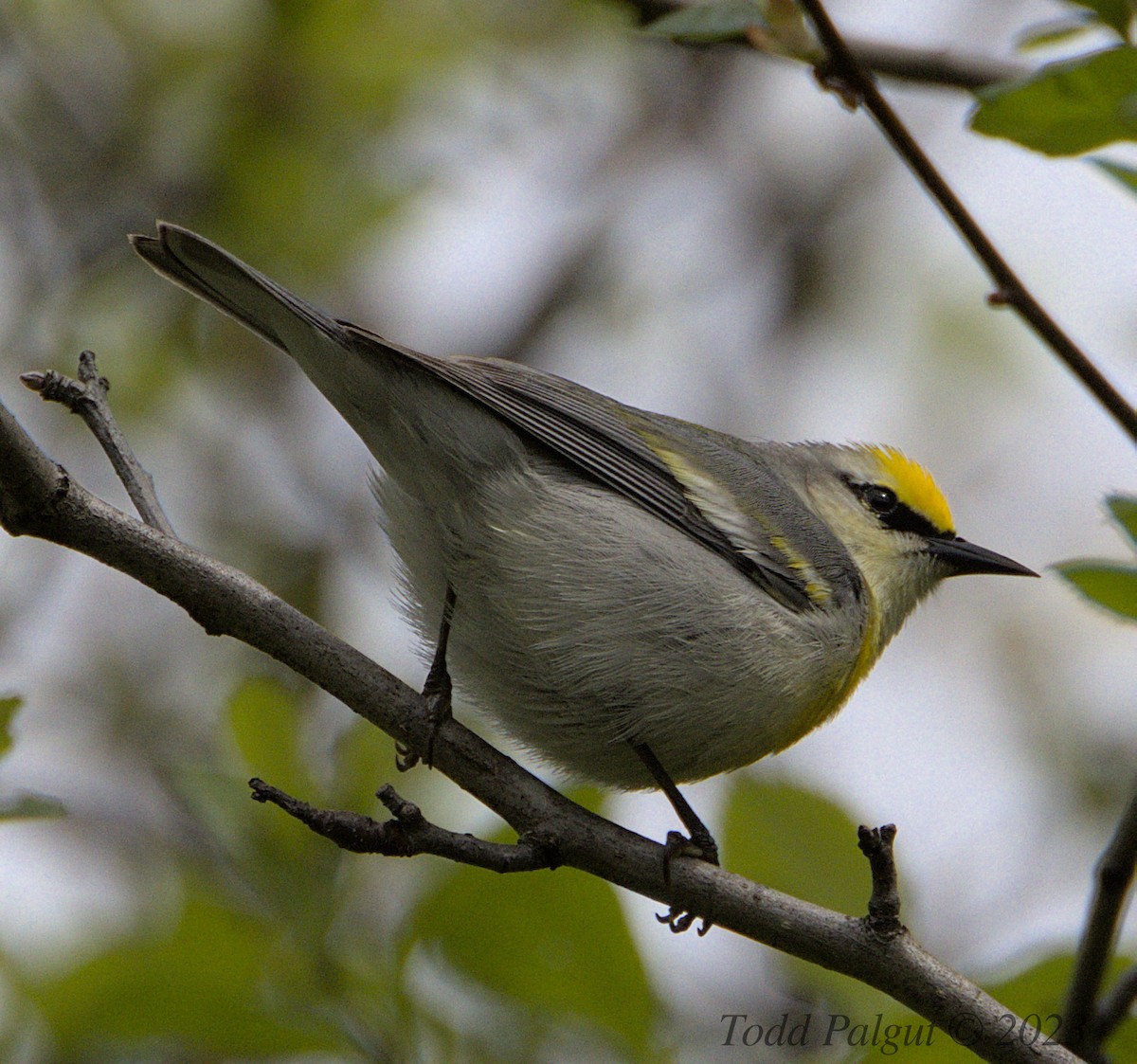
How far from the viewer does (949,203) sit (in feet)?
7.89

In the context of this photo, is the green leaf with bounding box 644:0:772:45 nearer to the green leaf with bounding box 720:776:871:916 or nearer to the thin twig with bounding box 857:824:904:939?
the thin twig with bounding box 857:824:904:939

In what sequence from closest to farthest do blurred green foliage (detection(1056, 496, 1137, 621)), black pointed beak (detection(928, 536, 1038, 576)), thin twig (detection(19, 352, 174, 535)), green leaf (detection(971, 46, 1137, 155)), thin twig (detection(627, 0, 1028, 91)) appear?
green leaf (detection(971, 46, 1137, 155))
blurred green foliage (detection(1056, 496, 1137, 621))
thin twig (detection(19, 352, 174, 535))
thin twig (detection(627, 0, 1028, 91))
black pointed beak (detection(928, 536, 1038, 576))

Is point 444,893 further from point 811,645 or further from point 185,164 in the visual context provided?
point 185,164

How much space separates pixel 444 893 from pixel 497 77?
4.46 metres

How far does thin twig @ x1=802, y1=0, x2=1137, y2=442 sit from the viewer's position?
7.87 feet

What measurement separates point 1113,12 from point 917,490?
104 inches

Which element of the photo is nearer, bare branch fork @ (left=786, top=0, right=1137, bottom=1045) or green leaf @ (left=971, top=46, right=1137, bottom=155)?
green leaf @ (left=971, top=46, right=1137, bottom=155)

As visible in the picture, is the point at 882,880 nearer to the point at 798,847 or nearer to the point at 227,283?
the point at 798,847

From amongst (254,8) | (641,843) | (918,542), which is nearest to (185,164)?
(254,8)

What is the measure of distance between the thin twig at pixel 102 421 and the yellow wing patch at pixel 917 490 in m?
2.87

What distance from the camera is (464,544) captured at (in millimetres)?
3500

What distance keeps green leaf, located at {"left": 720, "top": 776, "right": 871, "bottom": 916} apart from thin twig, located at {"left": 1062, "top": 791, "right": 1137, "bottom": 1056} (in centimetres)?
50

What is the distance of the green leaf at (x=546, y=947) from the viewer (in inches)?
106

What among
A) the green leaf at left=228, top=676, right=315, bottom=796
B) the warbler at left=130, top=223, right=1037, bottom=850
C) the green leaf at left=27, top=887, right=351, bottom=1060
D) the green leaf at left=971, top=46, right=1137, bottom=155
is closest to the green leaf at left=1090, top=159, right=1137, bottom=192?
the green leaf at left=971, top=46, right=1137, bottom=155
